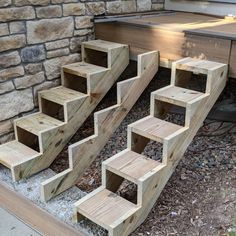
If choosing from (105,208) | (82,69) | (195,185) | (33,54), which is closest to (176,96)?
(195,185)

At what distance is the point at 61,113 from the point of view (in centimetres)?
331

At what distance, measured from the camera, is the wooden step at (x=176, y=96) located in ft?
7.73

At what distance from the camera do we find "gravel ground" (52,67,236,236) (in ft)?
7.21

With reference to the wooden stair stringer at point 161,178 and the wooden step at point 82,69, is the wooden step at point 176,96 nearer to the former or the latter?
the wooden stair stringer at point 161,178

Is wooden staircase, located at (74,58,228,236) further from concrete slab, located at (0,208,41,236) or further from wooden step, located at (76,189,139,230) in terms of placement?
concrete slab, located at (0,208,41,236)

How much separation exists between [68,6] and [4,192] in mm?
1580

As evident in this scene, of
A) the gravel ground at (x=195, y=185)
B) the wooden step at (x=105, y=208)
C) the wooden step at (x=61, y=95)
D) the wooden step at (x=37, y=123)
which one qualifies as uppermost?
the wooden step at (x=61, y=95)

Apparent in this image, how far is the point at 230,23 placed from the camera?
10.5ft

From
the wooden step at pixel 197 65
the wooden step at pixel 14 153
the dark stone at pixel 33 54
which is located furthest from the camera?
the dark stone at pixel 33 54

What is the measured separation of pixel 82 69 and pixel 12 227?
1341 millimetres

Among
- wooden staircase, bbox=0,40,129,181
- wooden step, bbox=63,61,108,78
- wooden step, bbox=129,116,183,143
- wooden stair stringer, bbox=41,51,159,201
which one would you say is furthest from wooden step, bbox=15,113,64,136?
wooden step, bbox=129,116,183,143

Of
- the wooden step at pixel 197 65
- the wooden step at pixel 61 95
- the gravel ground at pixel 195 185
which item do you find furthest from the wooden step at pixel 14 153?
the wooden step at pixel 197 65

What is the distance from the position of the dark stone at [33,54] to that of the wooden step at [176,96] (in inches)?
42.8

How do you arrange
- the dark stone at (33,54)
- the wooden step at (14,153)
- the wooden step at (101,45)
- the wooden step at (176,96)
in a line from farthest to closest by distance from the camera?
the wooden step at (101,45) < the dark stone at (33,54) < the wooden step at (14,153) < the wooden step at (176,96)
